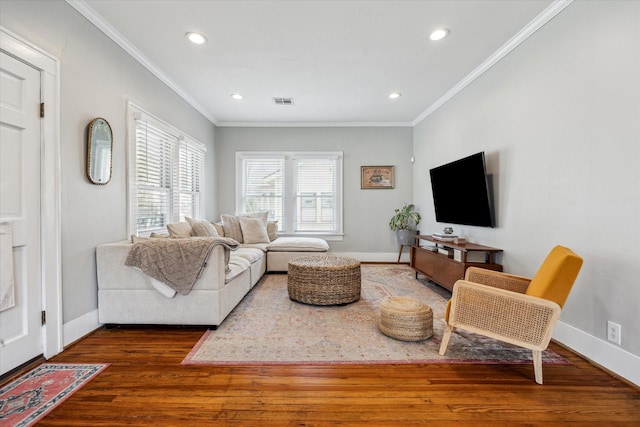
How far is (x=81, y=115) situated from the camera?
233 centimetres

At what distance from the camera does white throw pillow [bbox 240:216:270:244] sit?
4.72 meters

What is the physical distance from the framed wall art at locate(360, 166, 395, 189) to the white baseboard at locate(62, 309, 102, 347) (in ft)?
14.6

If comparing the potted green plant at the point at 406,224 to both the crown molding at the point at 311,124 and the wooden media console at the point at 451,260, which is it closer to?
the wooden media console at the point at 451,260

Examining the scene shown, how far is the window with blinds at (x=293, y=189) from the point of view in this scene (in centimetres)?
559

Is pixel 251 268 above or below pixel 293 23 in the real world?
below

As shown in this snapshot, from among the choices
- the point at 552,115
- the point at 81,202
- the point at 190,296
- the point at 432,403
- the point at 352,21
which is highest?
the point at 352,21

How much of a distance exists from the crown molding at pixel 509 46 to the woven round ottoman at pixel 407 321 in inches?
104

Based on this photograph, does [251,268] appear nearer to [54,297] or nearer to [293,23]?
[54,297]

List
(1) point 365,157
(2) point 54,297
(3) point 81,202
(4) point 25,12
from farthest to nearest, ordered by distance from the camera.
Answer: (1) point 365,157, (3) point 81,202, (2) point 54,297, (4) point 25,12

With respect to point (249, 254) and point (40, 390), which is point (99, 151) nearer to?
point (40, 390)

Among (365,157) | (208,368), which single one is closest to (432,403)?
(208,368)

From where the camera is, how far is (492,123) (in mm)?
3176

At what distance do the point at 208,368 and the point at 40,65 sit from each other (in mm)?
2384

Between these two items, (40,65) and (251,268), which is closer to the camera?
(40,65)
